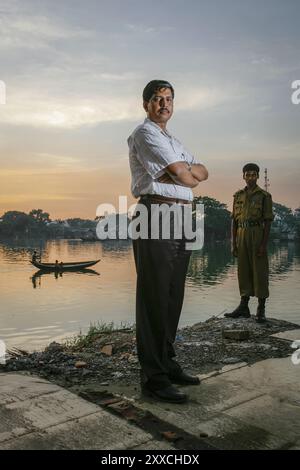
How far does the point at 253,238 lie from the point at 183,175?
10.5ft

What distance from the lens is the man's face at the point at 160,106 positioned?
2629mm

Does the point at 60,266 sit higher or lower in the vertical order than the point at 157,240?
lower

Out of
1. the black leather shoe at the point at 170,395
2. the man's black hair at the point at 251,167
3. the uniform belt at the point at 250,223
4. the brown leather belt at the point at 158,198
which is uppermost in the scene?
the man's black hair at the point at 251,167

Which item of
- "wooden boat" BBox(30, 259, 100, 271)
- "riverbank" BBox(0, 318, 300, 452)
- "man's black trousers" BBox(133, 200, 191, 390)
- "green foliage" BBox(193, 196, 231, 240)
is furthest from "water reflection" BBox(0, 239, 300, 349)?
"green foliage" BBox(193, 196, 231, 240)

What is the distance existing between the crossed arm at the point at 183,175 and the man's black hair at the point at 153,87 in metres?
0.51

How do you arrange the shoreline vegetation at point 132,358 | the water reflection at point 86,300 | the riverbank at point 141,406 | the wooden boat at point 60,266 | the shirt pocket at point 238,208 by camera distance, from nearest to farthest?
the riverbank at point 141,406
the shoreline vegetation at point 132,358
the shirt pocket at point 238,208
the water reflection at point 86,300
the wooden boat at point 60,266

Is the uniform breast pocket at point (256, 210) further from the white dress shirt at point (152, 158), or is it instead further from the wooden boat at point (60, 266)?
the wooden boat at point (60, 266)

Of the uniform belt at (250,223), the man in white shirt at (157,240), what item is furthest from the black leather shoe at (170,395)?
the uniform belt at (250,223)

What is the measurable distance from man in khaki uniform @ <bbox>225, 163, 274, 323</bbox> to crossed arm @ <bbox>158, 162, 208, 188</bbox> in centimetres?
292

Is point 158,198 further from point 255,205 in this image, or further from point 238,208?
point 238,208

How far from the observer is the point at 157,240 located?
8.43ft

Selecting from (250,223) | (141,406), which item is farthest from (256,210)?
(141,406)

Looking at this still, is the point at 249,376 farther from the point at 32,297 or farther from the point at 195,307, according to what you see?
the point at 32,297

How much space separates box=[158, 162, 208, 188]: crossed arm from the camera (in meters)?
2.48
